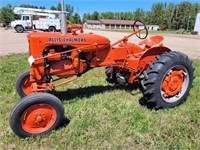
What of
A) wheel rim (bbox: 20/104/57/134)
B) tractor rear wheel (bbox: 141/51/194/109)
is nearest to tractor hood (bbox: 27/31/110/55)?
wheel rim (bbox: 20/104/57/134)

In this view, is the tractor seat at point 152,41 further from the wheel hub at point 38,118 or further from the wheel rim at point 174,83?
the wheel hub at point 38,118

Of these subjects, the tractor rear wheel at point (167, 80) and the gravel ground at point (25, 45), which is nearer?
the tractor rear wheel at point (167, 80)

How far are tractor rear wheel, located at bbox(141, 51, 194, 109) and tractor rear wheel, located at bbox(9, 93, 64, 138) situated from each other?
1670mm

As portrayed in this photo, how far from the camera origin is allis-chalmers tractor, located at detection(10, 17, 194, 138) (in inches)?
130

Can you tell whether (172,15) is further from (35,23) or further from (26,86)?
(26,86)

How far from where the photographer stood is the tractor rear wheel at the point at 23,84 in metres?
4.62

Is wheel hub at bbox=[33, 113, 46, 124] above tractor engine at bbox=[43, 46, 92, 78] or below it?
below

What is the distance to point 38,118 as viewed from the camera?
331 centimetres

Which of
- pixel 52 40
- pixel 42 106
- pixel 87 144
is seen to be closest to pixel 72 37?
pixel 52 40

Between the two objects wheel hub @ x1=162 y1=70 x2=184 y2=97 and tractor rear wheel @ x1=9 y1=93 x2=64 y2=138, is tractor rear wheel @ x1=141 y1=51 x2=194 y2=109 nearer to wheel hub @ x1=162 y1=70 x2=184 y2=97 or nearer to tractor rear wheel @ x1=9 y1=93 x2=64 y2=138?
wheel hub @ x1=162 y1=70 x2=184 y2=97

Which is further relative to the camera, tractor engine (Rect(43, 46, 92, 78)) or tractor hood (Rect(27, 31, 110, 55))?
tractor engine (Rect(43, 46, 92, 78))

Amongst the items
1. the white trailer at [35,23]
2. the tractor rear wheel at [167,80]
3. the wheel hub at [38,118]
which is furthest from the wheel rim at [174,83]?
the white trailer at [35,23]

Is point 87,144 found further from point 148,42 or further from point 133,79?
point 148,42

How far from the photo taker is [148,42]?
5.05m
